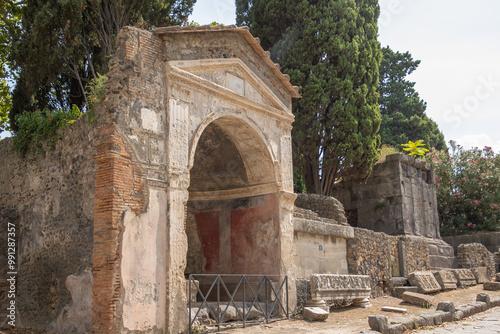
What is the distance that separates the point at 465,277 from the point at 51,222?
14.9 m

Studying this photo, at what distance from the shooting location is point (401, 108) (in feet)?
109

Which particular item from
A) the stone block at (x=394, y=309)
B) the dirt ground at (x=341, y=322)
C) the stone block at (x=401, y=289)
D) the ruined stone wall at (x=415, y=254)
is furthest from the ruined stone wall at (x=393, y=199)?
the stone block at (x=394, y=309)

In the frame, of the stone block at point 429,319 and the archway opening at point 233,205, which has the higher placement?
the archway opening at point 233,205

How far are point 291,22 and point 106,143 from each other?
41.6ft

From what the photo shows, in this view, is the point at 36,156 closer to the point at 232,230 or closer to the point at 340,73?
the point at 232,230

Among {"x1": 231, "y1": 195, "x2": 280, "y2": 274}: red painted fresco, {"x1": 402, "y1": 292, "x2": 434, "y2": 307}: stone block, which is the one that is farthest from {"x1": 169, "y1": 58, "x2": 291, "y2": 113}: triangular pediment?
{"x1": 402, "y1": 292, "x2": 434, "y2": 307}: stone block

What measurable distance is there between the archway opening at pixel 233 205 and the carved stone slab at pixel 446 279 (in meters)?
7.75

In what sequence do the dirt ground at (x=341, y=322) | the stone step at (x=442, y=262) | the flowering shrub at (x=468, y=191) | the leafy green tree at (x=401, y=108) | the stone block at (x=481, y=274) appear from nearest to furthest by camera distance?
the dirt ground at (x=341, y=322) < the stone block at (x=481, y=274) < the stone step at (x=442, y=262) < the flowering shrub at (x=468, y=191) < the leafy green tree at (x=401, y=108)

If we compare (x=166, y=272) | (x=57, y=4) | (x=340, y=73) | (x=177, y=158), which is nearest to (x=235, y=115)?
(x=177, y=158)

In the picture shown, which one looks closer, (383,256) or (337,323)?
(337,323)

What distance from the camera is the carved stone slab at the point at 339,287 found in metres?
11.5

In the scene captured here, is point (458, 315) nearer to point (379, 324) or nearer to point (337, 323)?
point (337, 323)

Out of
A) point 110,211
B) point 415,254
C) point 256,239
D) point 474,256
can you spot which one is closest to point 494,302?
point 415,254

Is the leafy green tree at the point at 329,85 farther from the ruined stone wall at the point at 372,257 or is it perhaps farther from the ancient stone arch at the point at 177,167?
the ancient stone arch at the point at 177,167
